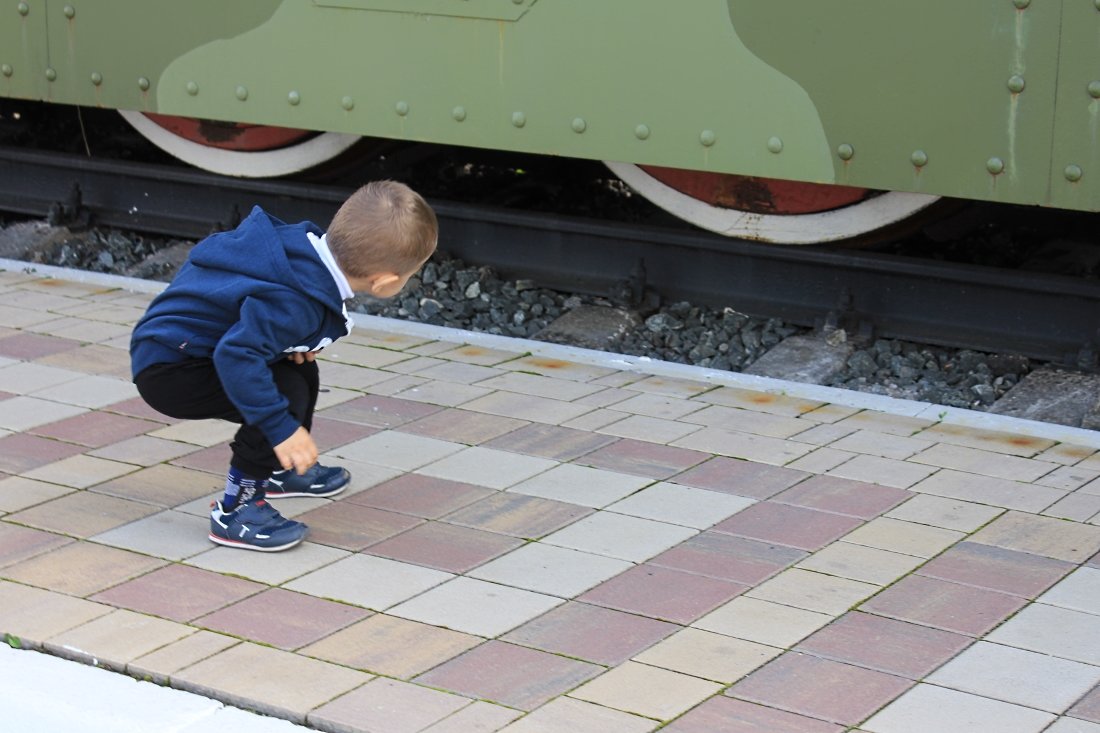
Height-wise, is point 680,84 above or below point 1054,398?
above

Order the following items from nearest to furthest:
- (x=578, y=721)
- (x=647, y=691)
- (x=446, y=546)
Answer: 1. (x=578, y=721)
2. (x=647, y=691)
3. (x=446, y=546)

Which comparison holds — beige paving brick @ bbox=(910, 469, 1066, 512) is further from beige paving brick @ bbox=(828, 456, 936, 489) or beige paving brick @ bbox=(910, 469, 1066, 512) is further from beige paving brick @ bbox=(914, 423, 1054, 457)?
beige paving brick @ bbox=(914, 423, 1054, 457)

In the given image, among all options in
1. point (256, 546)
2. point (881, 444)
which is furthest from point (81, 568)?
point (881, 444)

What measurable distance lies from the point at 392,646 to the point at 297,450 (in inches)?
19.6

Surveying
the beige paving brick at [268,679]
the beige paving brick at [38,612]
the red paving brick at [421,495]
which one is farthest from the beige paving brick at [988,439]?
the beige paving brick at [38,612]

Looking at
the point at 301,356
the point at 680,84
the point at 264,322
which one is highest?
the point at 680,84

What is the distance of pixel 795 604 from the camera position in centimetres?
345

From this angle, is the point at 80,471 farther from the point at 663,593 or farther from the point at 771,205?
the point at 771,205

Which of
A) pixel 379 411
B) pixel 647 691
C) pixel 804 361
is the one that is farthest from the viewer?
pixel 804 361

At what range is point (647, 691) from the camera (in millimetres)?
3041

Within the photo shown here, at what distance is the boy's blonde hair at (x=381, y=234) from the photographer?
346cm

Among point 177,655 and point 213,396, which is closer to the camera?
point 177,655

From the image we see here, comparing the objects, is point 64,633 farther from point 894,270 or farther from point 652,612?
point 894,270

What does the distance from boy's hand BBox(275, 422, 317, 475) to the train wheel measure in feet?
8.60
